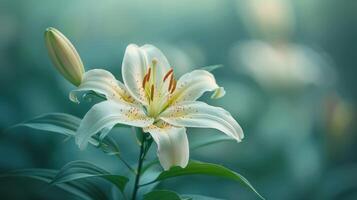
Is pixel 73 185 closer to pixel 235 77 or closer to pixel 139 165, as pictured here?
pixel 139 165

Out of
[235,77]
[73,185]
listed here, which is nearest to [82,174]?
[73,185]

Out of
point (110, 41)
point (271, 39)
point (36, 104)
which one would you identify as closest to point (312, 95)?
point (271, 39)

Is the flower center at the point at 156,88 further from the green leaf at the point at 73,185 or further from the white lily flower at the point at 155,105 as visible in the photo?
the green leaf at the point at 73,185

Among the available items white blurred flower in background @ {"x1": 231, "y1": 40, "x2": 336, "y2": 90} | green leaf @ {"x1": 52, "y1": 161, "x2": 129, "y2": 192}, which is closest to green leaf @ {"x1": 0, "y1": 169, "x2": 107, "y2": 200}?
green leaf @ {"x1": 52, "y1": 161, "x2": 129, "y2": 192}

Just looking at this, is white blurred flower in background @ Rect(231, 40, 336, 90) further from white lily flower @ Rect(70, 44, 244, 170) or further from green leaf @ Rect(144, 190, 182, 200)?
green leaf @ Rect(144, 190, 182, 200)

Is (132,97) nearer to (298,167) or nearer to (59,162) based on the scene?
(59,162)

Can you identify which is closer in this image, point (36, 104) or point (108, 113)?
point (108, 113)
